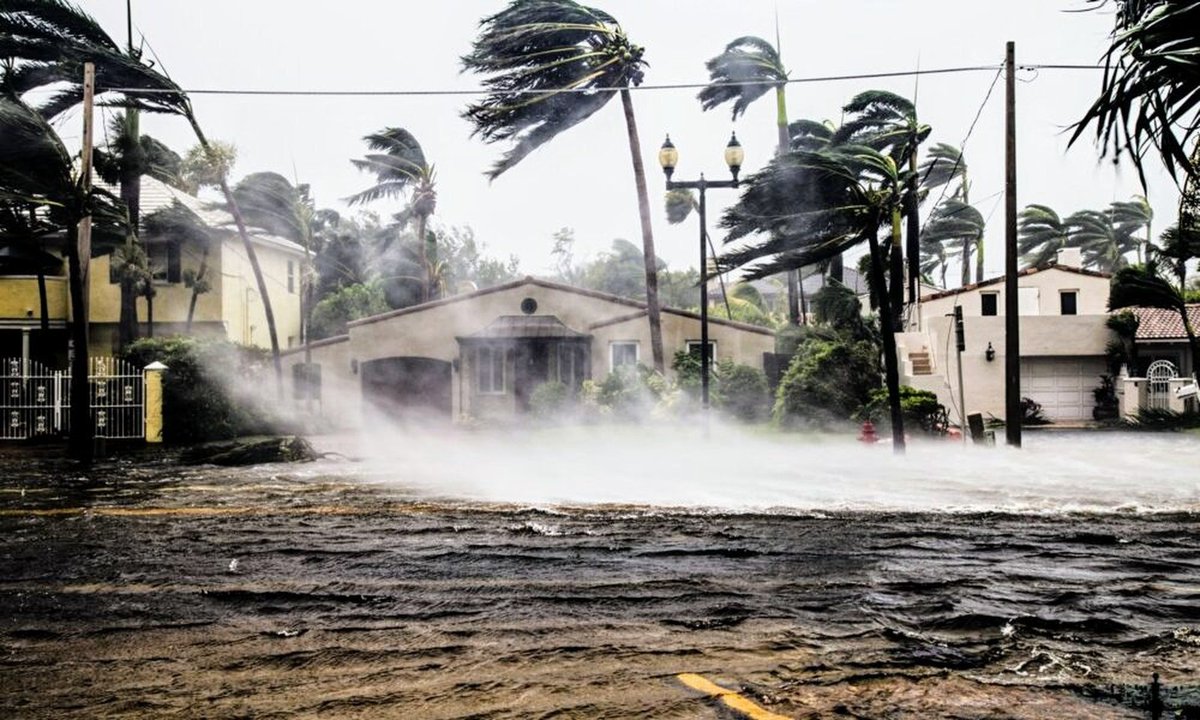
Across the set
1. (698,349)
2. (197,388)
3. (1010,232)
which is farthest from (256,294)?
(1010,232)

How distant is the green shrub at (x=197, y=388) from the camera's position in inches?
869

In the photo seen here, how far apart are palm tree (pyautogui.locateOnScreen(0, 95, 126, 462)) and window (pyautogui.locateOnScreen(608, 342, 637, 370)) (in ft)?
51.8

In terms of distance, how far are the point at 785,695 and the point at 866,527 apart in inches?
223

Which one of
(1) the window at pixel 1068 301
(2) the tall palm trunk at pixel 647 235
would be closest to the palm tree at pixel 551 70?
(2) the tall palm trunk at pixel 647 235

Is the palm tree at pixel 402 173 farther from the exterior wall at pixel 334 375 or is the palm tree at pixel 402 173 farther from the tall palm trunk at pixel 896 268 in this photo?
the tall palm trunk at pixel 896 268

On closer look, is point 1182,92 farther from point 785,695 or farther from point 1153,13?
point 785,695

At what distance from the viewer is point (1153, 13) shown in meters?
6.46

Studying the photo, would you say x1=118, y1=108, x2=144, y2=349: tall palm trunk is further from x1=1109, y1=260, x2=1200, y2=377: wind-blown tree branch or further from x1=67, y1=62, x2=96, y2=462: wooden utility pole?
x1=1109, y1=260, x2=1200, y2=377: wind-blown tree branch

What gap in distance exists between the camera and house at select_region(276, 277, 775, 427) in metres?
32.1

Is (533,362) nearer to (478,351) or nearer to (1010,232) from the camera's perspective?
(478,351)

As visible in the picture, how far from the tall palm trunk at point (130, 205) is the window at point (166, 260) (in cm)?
229

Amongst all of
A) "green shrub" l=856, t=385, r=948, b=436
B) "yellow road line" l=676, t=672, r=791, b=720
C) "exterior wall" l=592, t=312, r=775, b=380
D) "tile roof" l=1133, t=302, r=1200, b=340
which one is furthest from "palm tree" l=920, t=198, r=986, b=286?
"yellow road line" l=676, t=672, r=791, b=720

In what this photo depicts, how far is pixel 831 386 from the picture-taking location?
2497 centimetres

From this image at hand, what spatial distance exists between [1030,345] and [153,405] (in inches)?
1045
